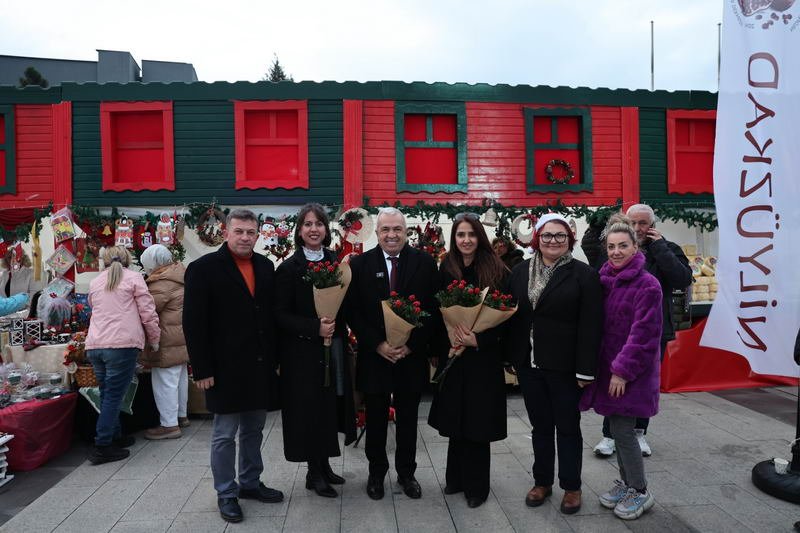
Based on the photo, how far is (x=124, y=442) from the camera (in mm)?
4480

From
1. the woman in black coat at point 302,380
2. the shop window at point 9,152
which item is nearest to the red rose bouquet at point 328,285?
the woman in black coat at point 302,380

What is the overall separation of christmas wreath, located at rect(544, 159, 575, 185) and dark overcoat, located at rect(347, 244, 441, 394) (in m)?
4.76

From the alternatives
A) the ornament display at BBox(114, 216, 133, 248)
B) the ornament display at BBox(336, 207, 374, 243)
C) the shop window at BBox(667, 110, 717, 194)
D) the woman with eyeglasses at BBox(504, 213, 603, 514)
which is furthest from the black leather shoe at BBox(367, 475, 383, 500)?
the shop window at BBox(667, 110, 717, 194)

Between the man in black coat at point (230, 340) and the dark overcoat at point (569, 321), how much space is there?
1607 mm

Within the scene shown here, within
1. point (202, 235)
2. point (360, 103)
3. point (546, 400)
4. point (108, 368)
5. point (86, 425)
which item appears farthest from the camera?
point (360, 103)

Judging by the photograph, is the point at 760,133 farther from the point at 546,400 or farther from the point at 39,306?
the point at 39,306

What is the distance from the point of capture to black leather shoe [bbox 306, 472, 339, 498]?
3391 mm

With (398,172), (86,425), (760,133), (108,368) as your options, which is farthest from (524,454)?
(398,172)

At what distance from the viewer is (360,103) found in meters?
7.27

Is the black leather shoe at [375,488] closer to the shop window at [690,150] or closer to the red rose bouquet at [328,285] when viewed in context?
the red rose bouquet at [328,285]

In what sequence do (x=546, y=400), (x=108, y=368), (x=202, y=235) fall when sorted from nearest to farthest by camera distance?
Result: (x=546, y=400) < (x=108, y=368) < (x=202, y=235)

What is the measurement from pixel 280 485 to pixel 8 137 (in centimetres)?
658

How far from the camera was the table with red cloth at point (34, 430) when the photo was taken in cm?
391

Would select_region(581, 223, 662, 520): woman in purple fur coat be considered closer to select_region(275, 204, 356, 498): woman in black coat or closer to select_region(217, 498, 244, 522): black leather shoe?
select_region(275, 204, 356, 498): woman in black coat
